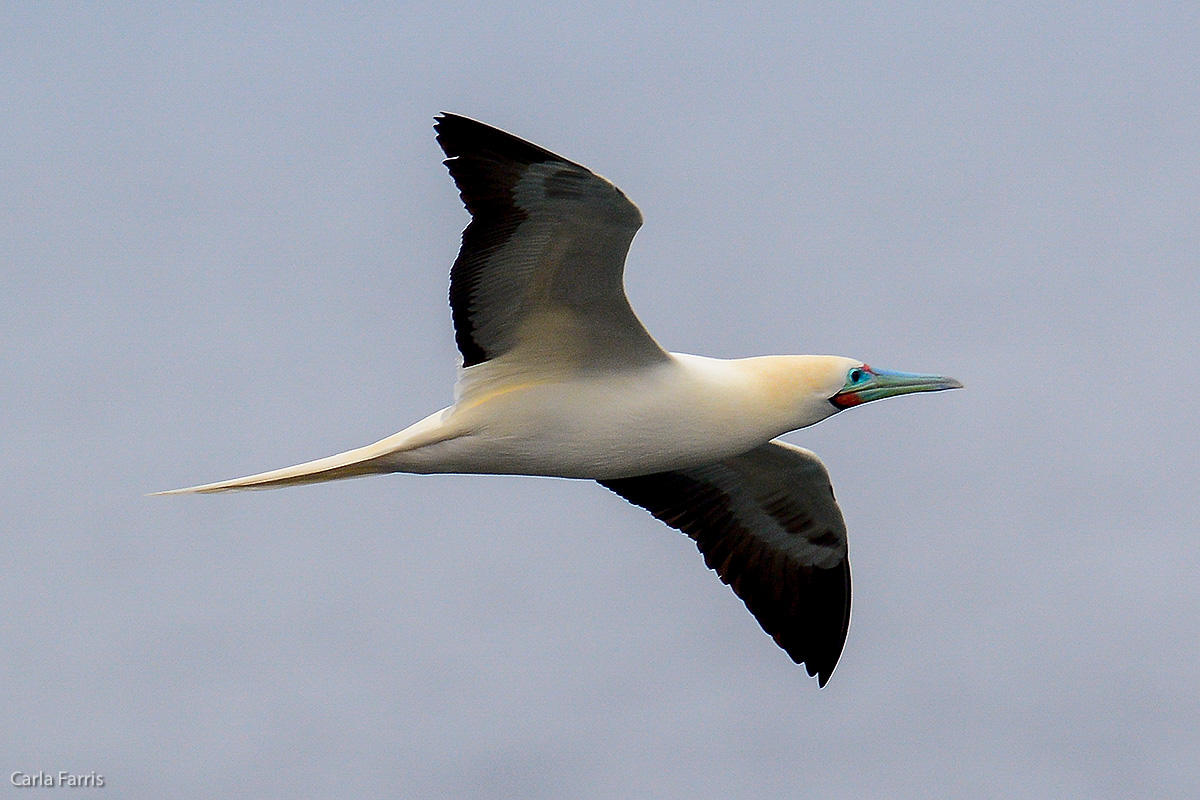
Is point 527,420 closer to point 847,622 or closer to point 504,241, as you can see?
point 504,241

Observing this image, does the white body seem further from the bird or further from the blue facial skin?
the blue facial skin

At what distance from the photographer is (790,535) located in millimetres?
13055

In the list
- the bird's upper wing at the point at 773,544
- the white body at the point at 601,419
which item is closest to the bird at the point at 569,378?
the white body at the point at 601,419

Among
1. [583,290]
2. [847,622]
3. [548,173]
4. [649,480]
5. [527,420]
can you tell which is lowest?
[847,622]

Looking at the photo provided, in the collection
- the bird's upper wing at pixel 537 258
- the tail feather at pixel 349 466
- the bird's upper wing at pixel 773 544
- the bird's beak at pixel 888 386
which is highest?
the bird's upper wing at pixel 537 258

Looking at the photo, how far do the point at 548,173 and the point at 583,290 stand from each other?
109cm

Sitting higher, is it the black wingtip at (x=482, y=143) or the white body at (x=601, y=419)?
the black wingtip at (x=482, y=143)

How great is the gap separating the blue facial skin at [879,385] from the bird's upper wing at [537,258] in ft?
4.32

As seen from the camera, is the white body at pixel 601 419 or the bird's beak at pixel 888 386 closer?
the white body at pixel 601 419

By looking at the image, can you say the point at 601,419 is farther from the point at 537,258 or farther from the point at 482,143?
the point at 482,143

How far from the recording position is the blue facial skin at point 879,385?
35.9 ft

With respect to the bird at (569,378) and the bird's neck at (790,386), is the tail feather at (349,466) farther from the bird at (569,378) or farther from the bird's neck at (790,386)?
the bird's neck at (790,386)

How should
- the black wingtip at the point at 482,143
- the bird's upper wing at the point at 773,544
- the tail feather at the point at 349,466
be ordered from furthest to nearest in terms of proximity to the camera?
1. the bird's upper wing at the point at 773,544
2. the tail feather at the point at 349,466
3. the black wingtip at the point at 482,143

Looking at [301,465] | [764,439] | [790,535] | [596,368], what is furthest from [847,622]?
[301,465]
